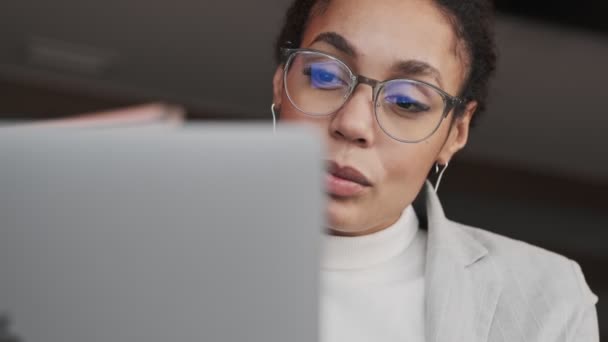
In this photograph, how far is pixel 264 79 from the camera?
262cm

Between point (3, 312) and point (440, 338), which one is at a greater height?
point (3, 312)

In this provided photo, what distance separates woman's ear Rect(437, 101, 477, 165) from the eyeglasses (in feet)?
0.11

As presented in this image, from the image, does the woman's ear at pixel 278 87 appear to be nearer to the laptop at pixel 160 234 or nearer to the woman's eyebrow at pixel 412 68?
the woman's eyebrow at pixel 412 68

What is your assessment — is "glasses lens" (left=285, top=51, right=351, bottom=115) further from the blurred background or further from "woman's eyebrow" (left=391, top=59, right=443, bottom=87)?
the blurred background

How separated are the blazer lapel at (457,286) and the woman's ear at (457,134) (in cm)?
7

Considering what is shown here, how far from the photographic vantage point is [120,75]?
3.07m

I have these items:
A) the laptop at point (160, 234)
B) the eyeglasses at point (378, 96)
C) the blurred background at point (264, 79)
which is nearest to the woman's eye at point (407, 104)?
the eyeglasses at point (378, 96)

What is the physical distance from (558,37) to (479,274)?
166cm

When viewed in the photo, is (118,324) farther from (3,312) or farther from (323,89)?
(323,89)

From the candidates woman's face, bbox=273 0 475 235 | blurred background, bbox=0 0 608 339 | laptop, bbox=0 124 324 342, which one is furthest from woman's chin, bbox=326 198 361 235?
blurred background, bbox=0 0 608 339

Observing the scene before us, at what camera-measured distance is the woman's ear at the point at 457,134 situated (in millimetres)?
840

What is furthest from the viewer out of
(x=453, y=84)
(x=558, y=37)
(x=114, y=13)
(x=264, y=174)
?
(x=114, y=13)

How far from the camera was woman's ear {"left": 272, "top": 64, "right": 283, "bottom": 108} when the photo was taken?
845 mm

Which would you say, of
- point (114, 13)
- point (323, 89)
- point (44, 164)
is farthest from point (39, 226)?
point (114, 13)
